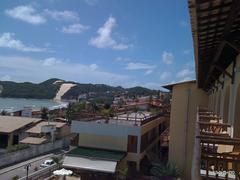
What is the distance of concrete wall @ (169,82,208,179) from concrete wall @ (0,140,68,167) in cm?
1432

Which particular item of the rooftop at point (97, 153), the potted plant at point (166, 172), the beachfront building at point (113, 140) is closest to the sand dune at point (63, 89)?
the beachfront building at point (113, 140)

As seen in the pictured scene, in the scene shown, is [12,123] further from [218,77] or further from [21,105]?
[21,105]

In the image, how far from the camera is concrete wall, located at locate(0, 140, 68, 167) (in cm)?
2877

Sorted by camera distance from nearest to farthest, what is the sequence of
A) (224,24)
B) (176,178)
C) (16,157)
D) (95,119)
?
1. (224,24)
2. (176,178)
3. (95,119)
4. (16,157)

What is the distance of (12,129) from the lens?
3588 cm

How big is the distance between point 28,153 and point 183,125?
16.5 metres

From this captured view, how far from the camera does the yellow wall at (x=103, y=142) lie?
24656 millimetres

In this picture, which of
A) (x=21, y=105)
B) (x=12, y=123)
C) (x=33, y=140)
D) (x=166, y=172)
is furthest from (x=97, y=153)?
(x=21, y=105)

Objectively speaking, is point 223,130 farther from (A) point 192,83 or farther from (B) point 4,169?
(B) point 4,169

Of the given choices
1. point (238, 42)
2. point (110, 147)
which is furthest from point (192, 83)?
point (238, 42)

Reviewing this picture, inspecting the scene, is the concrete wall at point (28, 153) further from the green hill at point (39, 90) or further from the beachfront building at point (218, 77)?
the green hill at point (39, 90)

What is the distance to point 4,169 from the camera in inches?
1065

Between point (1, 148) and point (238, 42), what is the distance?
34243 mm

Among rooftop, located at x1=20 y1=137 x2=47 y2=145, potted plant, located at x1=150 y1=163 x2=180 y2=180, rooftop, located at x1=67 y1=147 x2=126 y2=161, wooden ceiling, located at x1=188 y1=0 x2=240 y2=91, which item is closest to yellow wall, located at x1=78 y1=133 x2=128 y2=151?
rooftop, located at x1=67 y1=147 x2=126 y2=161
